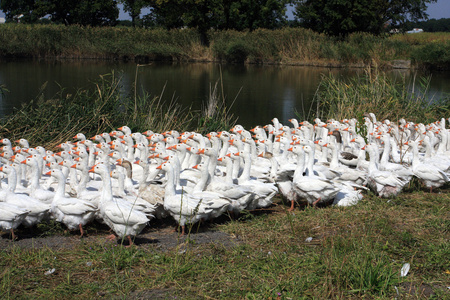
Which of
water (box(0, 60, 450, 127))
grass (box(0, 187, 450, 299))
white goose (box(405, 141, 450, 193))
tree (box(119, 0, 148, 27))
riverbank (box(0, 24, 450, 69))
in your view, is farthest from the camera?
tree (box(119, 0, 148, 27))

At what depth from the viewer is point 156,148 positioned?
711cm

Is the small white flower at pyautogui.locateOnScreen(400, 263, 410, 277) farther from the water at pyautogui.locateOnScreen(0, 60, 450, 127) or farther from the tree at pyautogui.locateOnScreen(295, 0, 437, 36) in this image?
the tree at pyautogui.locateOnScreen(295, 0, 437, 36)

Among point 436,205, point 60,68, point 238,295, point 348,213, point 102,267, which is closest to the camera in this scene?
point 238,295

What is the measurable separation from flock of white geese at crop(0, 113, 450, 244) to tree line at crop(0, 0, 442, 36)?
2843 centimetres

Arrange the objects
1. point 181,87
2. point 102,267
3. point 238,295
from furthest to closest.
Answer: point 181,87
point 102,267
point 238,295

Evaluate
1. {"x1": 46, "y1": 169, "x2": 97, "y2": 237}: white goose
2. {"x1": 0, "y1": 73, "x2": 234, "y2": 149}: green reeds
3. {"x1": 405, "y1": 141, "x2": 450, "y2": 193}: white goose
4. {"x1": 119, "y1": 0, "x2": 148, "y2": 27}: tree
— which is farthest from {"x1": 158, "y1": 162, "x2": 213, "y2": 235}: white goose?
{"x1": 119, "y1": 0, "x2": 148, "y2": 27}: tree

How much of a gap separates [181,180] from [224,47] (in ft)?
88.1

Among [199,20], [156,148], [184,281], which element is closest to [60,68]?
[199,20]

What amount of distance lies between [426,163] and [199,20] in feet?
96.9

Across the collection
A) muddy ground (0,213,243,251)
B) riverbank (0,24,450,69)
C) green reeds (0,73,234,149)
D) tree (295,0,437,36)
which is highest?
tree (295,0,437,36)

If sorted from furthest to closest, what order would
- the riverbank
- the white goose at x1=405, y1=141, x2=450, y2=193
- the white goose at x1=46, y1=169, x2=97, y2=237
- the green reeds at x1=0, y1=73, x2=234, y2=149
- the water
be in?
the riverbank < the water < the green reeds at x1=0, y1=73, x2=234, y2=149 < the white goose at x1=405, y1=141, x2=450, y2=193 < the white goose at x1=46, y1=169, x2=97, y2=237

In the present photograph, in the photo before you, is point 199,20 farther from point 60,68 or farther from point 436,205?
point 436,205

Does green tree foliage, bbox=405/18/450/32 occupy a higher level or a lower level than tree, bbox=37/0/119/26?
higher

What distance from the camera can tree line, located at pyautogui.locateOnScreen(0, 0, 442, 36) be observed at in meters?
35.8
